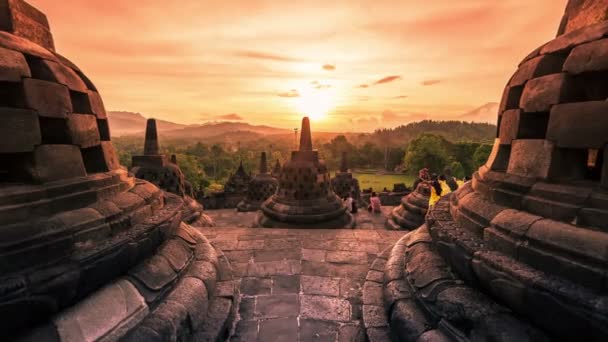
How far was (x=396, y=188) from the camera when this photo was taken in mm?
25297

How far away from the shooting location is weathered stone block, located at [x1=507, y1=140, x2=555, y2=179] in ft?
8.96

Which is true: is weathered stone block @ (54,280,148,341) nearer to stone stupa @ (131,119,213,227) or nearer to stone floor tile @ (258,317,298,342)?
stone floor tile @ (258,317,298,342)

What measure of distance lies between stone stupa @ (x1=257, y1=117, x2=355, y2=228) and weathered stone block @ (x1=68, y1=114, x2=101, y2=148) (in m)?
6.32

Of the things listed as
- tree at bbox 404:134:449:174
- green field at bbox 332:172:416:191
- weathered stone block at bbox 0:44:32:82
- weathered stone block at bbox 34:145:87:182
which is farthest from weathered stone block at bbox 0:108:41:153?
green field at bbox 332:172:416:191

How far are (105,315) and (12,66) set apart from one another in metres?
2.31

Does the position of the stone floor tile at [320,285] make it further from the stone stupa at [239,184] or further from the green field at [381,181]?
the green field at [381,181]

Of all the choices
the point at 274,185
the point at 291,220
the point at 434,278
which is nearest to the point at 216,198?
the point at 274,185

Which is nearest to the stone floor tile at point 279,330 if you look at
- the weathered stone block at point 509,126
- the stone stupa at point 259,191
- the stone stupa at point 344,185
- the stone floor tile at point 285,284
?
the stone floor tile at point 285,284

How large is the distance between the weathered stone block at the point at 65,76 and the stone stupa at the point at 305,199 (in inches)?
261

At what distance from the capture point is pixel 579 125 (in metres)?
2.46

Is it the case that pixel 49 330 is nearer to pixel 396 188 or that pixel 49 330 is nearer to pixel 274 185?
pixel 274 185

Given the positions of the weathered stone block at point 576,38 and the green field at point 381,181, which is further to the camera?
the green field at point 381,181

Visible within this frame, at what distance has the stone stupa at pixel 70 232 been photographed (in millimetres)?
2293

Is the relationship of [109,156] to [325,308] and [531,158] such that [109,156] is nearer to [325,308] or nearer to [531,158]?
[325,308]
